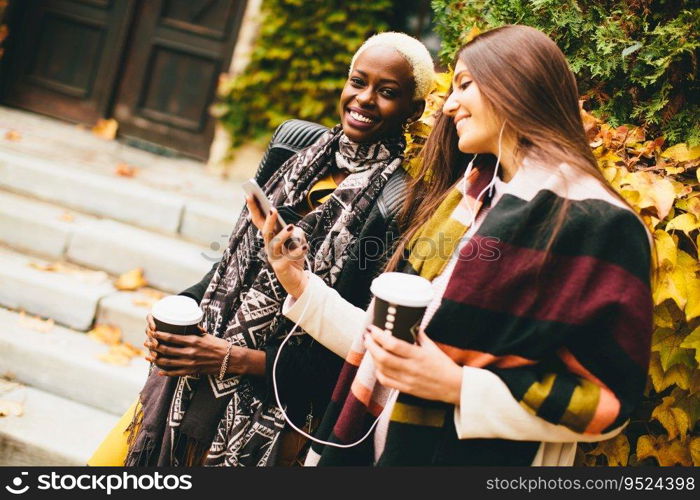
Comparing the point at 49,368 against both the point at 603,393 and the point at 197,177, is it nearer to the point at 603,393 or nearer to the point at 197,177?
the point at 197,177

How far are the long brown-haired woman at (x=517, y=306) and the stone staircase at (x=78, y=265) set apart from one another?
1755 mm

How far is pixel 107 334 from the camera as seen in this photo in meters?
3.18

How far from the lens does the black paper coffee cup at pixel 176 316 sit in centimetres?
169

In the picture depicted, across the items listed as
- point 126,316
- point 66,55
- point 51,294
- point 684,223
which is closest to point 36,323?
point 51,294

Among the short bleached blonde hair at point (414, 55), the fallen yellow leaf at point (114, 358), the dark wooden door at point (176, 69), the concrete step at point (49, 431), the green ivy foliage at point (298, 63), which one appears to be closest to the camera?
the short bleached blonde hair at point (414, 55)

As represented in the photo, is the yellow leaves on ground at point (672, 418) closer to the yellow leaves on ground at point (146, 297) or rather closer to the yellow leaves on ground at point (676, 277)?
the yellow leaves on ground at point (676, 277)

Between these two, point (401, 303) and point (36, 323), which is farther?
point (36, 323)

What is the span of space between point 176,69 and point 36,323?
304cm

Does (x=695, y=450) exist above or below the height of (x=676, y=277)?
below

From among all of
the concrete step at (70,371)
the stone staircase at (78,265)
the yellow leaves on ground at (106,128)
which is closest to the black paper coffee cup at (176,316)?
the stone staircase at (78,265)

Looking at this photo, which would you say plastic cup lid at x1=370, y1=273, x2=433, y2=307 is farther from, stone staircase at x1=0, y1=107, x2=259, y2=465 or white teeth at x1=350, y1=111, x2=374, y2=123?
stone staircase at x1=0, y1=107, x2=259, y2=465

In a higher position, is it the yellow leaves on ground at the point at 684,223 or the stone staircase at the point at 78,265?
the yellow leaves on ground at the point at 684,223

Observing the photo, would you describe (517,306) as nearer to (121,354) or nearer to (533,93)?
(533,93)

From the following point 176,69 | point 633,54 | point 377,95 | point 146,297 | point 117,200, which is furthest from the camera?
point 176,69
